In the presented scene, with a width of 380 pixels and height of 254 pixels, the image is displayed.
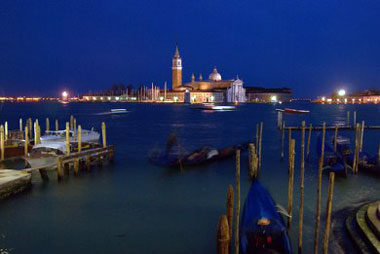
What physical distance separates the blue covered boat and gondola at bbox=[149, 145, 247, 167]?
7.02 m

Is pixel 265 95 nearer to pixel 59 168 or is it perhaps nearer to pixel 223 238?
pixel 59 168

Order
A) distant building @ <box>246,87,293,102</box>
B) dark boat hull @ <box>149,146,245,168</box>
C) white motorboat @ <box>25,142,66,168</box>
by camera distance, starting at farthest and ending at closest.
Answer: distant building @ <box>246,87,293,102</box>, dark boat hull @ <box>149,146,245,168</box>, white motorboat @ <box>25,142,66,168</box>

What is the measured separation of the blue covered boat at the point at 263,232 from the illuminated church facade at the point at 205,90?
104 metres

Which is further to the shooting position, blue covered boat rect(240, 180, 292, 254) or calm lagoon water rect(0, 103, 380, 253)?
calm lagoon water rect(0, 103, 380, 253)

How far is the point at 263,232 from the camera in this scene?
6398mm

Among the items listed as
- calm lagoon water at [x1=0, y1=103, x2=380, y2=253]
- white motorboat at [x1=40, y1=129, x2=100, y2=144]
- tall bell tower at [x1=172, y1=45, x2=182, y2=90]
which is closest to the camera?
calm lagoon water at [x1=0, y1=103, x2=380, y2=253]

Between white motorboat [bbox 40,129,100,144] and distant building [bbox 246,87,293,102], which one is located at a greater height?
distant building [bbox 246,87,293,102]

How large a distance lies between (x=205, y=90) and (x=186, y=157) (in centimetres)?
9885

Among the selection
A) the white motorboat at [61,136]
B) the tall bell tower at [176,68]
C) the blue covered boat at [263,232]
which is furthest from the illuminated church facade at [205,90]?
the blue covered boat at [263,232]

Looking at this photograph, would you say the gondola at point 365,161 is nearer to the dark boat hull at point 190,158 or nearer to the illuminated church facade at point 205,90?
the dark boat hull at point 190,158

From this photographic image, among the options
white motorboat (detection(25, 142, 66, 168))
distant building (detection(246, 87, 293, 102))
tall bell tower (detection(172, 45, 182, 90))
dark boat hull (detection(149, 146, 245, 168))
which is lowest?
dark boat hull (detection(149, 146, 245, 168))

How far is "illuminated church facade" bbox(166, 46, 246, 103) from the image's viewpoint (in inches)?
4407

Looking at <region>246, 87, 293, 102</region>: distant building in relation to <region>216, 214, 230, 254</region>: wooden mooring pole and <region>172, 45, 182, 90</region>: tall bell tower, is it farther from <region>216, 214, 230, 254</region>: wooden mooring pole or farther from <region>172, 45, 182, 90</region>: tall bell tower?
<region>216, 214, 230, 254</region>: wooden mooring pole

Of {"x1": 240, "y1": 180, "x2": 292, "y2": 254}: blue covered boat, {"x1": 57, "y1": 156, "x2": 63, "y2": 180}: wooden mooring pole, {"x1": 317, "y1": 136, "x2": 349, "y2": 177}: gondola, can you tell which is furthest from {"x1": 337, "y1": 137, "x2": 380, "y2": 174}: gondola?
{"x1": 57, "y1": 156, "x2": 63, "y2": 180}: wooden mooring pole
